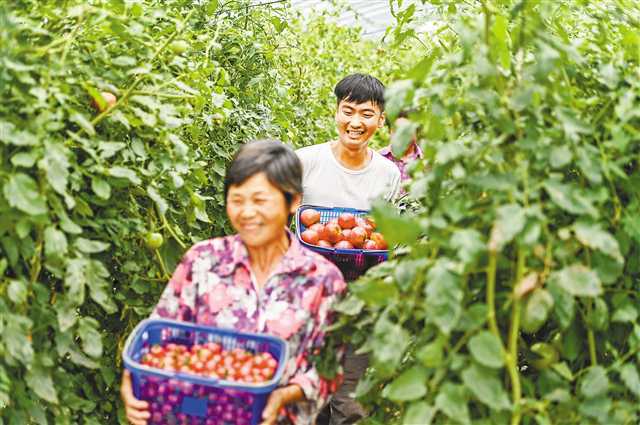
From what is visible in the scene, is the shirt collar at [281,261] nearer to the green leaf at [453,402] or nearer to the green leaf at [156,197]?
the green leaf at [156,197]

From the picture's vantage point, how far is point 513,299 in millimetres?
1563

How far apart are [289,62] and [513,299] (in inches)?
154

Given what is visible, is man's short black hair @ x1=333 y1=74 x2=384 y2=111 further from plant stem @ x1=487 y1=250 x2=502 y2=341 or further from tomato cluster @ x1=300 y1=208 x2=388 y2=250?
plant stem @ x1=487 y1=250 x2=502 y2=341

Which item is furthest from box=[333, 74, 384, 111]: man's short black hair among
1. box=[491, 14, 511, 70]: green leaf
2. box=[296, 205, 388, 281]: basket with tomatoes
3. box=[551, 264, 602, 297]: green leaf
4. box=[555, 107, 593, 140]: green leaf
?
box=[551, 264, 602, 297]: green leaf

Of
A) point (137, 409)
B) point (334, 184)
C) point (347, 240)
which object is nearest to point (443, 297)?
point (137, 409)

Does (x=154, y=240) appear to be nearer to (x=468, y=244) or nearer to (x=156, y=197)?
(x=156, y=197)

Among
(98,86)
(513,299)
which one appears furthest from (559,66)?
(98,86)

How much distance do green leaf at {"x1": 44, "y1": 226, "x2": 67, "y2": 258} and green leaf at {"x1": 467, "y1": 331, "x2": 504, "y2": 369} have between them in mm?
882

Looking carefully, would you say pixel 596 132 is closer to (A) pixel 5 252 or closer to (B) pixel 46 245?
(B) pixel 46 245

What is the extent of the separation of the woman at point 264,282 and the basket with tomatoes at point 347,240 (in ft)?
2.90

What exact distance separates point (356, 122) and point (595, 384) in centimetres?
168

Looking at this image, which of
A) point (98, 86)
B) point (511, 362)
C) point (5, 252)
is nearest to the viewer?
point (511, 362)

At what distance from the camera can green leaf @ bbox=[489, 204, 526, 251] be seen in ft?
4.75

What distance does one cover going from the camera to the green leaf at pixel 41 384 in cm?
183
